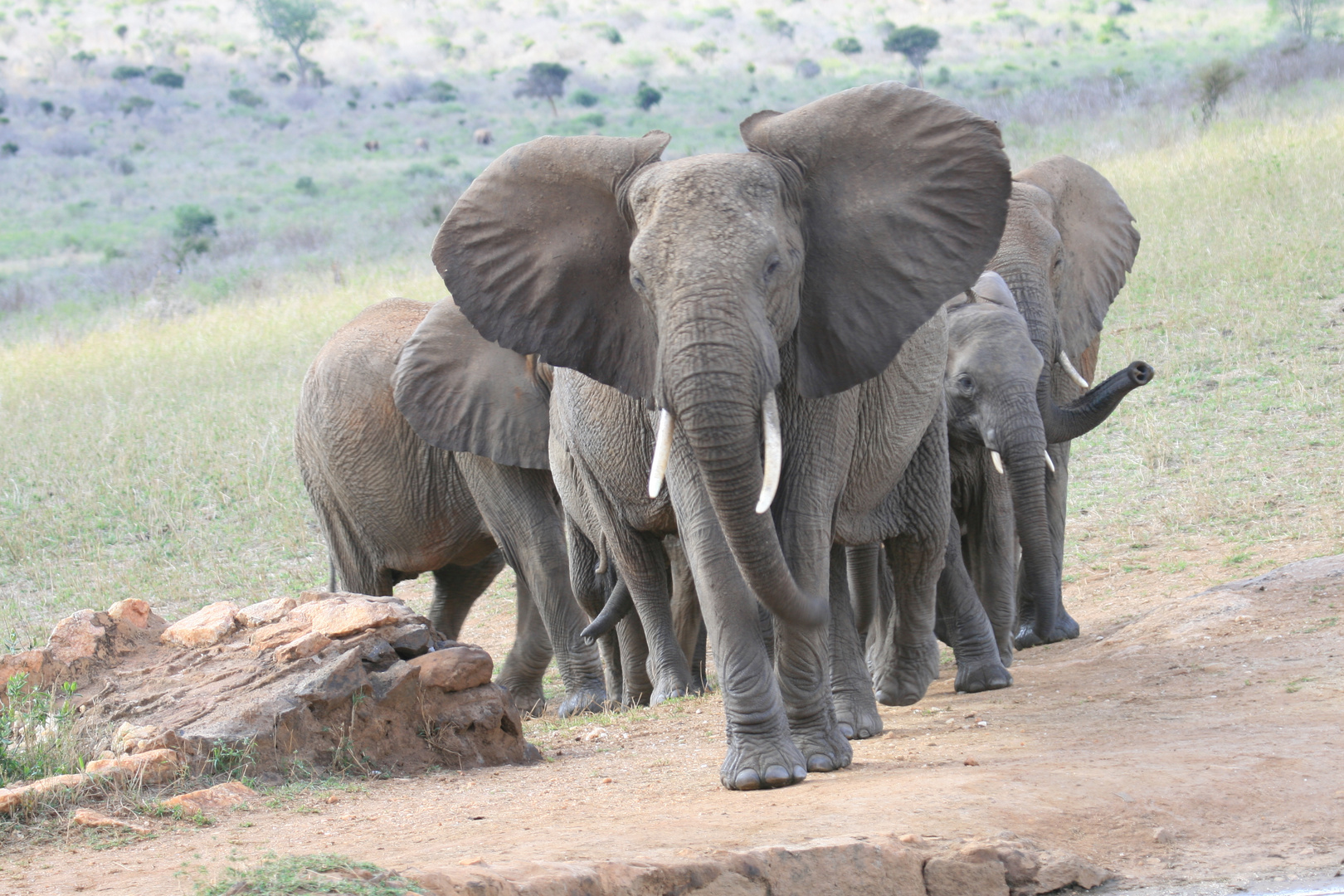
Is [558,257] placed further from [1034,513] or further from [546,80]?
[546,80]

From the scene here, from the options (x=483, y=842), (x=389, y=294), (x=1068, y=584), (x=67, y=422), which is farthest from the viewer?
(x=389, y=294)

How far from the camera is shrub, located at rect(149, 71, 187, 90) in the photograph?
4938cm

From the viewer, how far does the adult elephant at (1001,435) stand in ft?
22.2

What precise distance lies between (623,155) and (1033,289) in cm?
392

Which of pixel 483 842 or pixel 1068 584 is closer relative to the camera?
pixel 483 842

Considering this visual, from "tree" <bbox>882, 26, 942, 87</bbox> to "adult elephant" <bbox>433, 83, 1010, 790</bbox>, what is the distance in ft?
141

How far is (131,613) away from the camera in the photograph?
18.4 ft

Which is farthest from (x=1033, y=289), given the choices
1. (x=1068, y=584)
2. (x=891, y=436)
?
(x=891, y=436)

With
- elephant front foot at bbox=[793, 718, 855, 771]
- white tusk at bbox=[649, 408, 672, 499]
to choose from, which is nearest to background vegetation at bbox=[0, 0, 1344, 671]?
elephant front foot at bbox=[793, 718, 855, 771]

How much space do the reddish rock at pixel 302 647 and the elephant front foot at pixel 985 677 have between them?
275 centimetres

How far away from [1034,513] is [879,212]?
2.76m

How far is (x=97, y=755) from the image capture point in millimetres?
4648

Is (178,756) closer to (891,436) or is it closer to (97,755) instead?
(97,755)

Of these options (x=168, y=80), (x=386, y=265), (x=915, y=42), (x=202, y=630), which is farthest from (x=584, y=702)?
(x=168, y=80)
